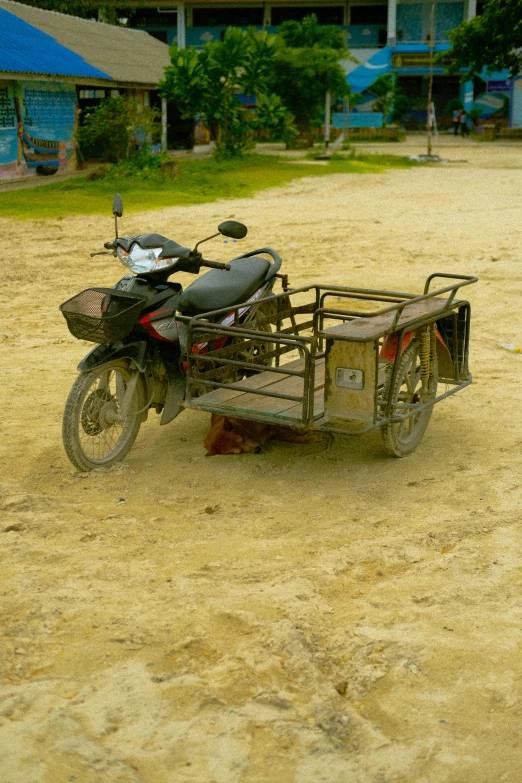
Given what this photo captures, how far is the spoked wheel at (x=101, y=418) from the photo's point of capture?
4668 mm

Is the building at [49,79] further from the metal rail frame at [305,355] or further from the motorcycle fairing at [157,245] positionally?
the metal rail frame at [305,355]

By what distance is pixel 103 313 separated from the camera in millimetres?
4770

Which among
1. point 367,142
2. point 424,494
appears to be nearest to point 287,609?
point 424,494

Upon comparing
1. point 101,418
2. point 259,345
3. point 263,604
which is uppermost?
point 259,345

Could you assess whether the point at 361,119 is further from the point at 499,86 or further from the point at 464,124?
the point at 499,86

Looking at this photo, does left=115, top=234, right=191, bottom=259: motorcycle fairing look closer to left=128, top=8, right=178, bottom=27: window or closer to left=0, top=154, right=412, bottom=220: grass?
left=0, top=154, right=412, bottom=220: grass

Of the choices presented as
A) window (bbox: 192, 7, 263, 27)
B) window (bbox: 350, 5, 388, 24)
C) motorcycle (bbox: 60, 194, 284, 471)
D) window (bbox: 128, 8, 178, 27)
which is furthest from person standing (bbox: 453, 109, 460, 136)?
motorcycle (bbox: 60, 194, 284, 471)

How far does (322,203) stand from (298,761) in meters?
14.8

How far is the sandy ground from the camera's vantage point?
2.76 meters

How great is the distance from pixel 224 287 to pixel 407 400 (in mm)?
1170

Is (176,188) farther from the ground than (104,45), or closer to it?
closer to it

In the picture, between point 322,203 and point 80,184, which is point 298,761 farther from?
point 80,184

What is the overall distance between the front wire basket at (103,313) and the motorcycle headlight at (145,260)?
0.61ft

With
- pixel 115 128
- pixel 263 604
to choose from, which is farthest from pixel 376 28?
pixel 263 604
